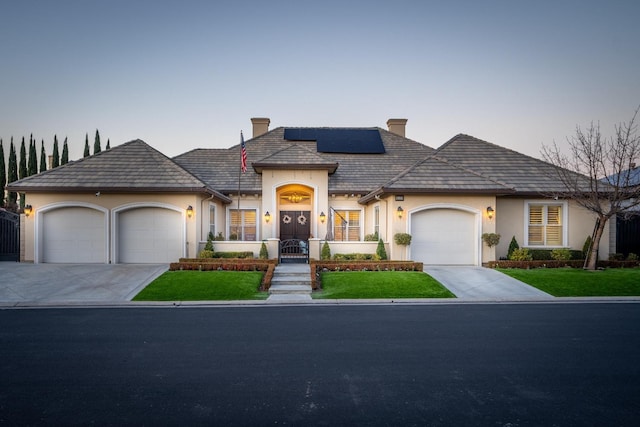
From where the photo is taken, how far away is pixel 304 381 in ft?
17.0

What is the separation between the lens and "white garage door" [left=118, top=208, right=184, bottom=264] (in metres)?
16.7

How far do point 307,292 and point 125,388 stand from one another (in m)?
8.00

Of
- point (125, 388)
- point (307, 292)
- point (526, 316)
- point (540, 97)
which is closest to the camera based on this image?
point (125, 388)

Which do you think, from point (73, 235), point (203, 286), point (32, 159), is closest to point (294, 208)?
point (203, 286)

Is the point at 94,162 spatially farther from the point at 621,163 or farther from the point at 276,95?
the point at 621,163

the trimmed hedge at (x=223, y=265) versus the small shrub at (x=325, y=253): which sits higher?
the small shrub at (x=325, y=253)

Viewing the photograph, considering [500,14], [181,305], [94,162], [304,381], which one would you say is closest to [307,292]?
[181,305]

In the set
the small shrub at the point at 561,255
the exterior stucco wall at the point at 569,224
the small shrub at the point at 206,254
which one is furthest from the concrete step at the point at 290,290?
the small shrub at the point at 561,255

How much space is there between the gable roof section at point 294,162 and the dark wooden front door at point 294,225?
300 centimetres

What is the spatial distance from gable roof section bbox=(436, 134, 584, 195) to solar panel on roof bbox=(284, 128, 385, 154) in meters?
5.05

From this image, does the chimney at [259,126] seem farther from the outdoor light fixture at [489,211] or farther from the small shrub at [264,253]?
the outdoor light fixture at [489,211]

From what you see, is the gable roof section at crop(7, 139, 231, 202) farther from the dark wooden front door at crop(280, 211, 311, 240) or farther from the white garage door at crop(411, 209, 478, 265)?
the white garage door at crop(411, 209, 478, 265)

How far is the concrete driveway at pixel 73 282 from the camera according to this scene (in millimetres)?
11375

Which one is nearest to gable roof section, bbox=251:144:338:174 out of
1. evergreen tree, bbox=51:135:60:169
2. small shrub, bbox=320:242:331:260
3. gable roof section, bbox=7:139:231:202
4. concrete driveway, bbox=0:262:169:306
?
gable roof section, bbox=7:139:231:202
